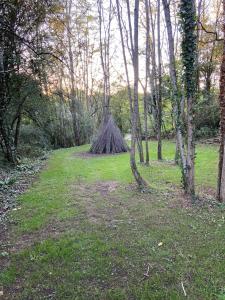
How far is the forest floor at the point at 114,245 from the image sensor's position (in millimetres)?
2252

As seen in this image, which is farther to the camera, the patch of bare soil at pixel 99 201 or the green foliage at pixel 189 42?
the green foliage at pixel 189 42

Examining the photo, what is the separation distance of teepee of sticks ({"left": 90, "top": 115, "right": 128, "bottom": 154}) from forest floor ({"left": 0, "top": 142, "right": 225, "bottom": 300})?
5.16 metres

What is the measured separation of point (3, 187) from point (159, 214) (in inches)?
127

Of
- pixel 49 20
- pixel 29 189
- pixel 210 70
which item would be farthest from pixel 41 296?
pixel 210 70

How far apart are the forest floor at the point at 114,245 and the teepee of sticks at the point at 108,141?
5164 mm

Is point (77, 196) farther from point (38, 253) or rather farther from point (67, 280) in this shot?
point (67, 280)

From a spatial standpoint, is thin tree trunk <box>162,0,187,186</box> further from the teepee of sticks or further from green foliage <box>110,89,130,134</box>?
green foliage <box>110,89,130,134</box>

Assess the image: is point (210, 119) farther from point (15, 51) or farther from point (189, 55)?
point (189, 55)

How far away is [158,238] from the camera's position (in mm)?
3086

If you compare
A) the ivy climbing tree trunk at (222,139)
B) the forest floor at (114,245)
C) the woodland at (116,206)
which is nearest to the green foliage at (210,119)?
the woodland at (116,206)

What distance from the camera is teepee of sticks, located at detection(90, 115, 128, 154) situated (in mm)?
10344

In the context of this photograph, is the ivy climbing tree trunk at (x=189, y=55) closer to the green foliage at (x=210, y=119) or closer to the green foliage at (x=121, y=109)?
the green foliage at (x=210, y=119)

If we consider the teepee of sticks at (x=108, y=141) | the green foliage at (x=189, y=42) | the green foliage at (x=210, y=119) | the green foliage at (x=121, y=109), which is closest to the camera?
the green foliage at (x=189, y=42)

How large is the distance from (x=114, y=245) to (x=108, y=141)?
7570 mm
